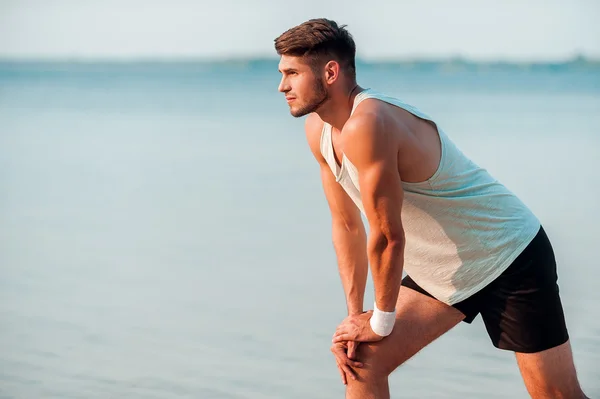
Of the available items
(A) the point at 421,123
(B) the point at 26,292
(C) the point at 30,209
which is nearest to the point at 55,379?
(B) the point at 26,292

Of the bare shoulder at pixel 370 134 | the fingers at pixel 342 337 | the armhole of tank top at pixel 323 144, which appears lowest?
the fingers at pixel 342 337

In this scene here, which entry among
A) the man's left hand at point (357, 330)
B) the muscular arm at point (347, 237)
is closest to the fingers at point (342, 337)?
the man's left hand at point (357, 330)

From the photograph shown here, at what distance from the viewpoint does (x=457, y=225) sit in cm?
377

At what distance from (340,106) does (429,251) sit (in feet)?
2.13

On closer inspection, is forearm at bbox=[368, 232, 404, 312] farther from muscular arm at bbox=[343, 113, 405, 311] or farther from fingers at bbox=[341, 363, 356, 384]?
fingers at bbox=[341, 363, 356, 384]

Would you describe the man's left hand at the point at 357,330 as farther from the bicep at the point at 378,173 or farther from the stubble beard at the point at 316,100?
the stubble beard at the point at 316,100

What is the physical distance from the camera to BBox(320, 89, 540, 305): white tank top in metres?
3.72

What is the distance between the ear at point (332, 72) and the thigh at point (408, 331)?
0.91 meters

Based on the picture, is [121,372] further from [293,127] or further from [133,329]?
[293,127]

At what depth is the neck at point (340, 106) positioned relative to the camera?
12.0 feet

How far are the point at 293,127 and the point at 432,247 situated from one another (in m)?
15.8

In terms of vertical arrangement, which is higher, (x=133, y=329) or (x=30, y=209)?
(x=30, y=209)

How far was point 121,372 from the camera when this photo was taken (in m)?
5.29

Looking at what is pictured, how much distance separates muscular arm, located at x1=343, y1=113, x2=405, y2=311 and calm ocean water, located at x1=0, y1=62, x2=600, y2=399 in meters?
1.68
